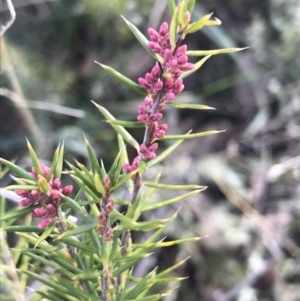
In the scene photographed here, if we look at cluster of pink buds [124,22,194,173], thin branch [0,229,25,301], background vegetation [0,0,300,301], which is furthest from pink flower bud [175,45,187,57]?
background vegetation [0,0,300,301]

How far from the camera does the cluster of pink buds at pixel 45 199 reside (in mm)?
216

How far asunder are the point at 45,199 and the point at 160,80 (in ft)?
0.26

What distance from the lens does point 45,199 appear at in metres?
0.22

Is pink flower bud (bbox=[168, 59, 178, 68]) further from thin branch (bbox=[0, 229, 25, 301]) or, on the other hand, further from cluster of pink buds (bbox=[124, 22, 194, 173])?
thin branch (bbox=[0, 229, 25, 301])

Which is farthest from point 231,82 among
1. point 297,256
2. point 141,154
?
point 141,154

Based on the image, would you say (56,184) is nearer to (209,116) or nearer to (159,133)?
(159,133)

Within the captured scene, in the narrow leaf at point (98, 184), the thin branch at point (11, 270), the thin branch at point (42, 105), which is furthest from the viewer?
the thin branch at point (42, 105)

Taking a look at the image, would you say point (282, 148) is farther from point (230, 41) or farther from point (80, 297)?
point (80, 297)

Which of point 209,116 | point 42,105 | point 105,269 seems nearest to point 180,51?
point 105,269

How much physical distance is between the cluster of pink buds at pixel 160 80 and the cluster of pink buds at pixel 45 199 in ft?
0.15

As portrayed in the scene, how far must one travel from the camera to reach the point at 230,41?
0.92 meters

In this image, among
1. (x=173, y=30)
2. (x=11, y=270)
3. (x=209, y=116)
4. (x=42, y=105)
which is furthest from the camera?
(x=209, y=116)

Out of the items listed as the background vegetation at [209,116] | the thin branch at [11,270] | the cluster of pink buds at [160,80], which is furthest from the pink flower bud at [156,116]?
the background vegetation at [209,116]

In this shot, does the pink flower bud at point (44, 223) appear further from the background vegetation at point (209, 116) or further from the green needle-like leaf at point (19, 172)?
the background vegetation at point (209, 116)
